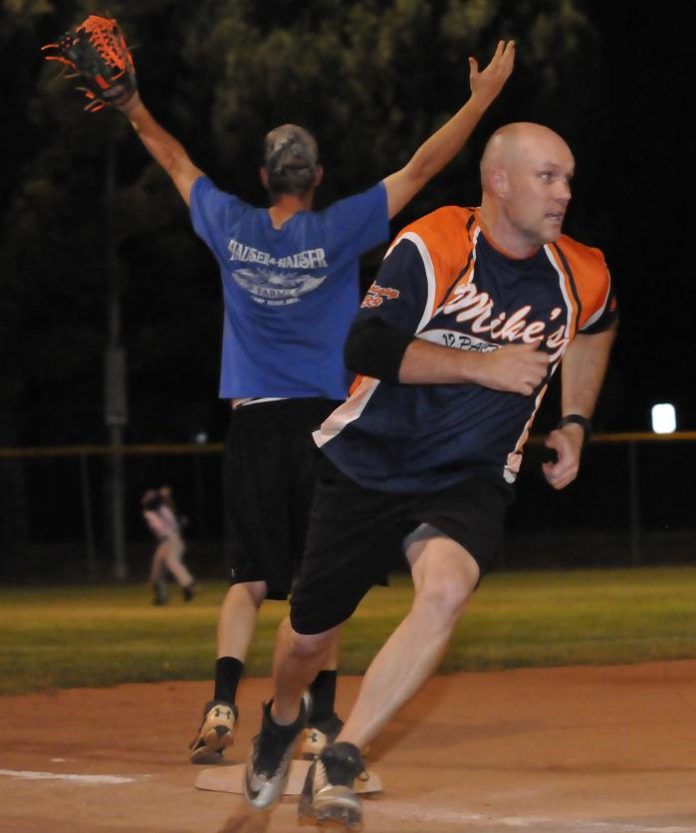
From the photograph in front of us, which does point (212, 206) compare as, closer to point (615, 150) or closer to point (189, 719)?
point (189, 719)

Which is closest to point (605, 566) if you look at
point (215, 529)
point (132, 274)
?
point (215, 529)

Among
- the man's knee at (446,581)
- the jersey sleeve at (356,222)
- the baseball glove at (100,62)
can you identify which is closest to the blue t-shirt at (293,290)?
the jersey sleeve at (356,222)

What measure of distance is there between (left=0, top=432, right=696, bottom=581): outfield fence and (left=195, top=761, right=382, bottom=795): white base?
72.1ft

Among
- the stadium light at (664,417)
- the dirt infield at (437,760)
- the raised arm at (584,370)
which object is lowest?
the stadium light at (664,417)

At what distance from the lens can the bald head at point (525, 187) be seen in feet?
17.8

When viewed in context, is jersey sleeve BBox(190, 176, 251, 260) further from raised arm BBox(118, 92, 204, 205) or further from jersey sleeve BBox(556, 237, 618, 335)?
jersey sleeve BBox(556, 237, 618, 335)

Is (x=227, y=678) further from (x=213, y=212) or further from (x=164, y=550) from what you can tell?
(x=164, y=550)

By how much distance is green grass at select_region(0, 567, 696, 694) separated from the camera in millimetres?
11922

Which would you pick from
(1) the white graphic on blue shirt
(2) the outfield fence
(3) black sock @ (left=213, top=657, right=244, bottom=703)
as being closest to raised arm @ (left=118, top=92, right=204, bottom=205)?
(1) the white graphic on blue shirt

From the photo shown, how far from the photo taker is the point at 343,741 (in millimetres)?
5219

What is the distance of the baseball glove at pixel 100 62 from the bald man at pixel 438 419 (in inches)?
85.9

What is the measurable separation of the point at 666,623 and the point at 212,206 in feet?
30.7

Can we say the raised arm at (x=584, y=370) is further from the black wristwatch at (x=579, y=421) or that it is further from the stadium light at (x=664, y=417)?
the stadium light at (x=664, y=417)

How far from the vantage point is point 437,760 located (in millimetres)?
7320
